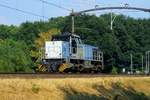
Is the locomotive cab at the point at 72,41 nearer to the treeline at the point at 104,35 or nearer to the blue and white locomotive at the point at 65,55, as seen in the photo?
the blue and white locomotive at the point at 65,55

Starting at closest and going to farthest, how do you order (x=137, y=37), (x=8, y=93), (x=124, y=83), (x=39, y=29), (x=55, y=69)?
(x=8, y=93) < (x=124, y=83) < (x=55, y=69) < (x=39, y=29) < (x=137, y=37)

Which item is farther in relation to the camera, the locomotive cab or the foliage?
the foliage

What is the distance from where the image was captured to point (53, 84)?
25.3m

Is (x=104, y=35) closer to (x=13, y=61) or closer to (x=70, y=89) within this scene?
(x=13, y=61)

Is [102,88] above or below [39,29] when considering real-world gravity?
Answer: below

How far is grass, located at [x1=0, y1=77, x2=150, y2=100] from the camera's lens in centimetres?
2167

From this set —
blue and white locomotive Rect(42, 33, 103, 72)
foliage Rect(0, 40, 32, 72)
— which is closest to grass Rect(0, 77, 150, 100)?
blue and white locomotive Rect(42, 33, 103, 72)

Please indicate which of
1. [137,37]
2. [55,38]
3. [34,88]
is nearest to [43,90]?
[34,88]

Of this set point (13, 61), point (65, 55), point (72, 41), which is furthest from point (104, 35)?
point (65, 55)

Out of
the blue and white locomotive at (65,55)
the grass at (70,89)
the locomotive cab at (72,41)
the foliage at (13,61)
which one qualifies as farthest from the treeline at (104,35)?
the grass at (70,89)

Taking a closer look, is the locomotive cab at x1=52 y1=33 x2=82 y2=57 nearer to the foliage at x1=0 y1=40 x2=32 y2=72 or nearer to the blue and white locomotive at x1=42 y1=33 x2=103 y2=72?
the blue and white locomotive at x1=42 y1=33 x2=103 y2=72

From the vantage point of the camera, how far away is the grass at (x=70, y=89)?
2167cm

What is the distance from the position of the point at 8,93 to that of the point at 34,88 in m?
2.22

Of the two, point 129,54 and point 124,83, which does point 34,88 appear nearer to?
point 124,83
